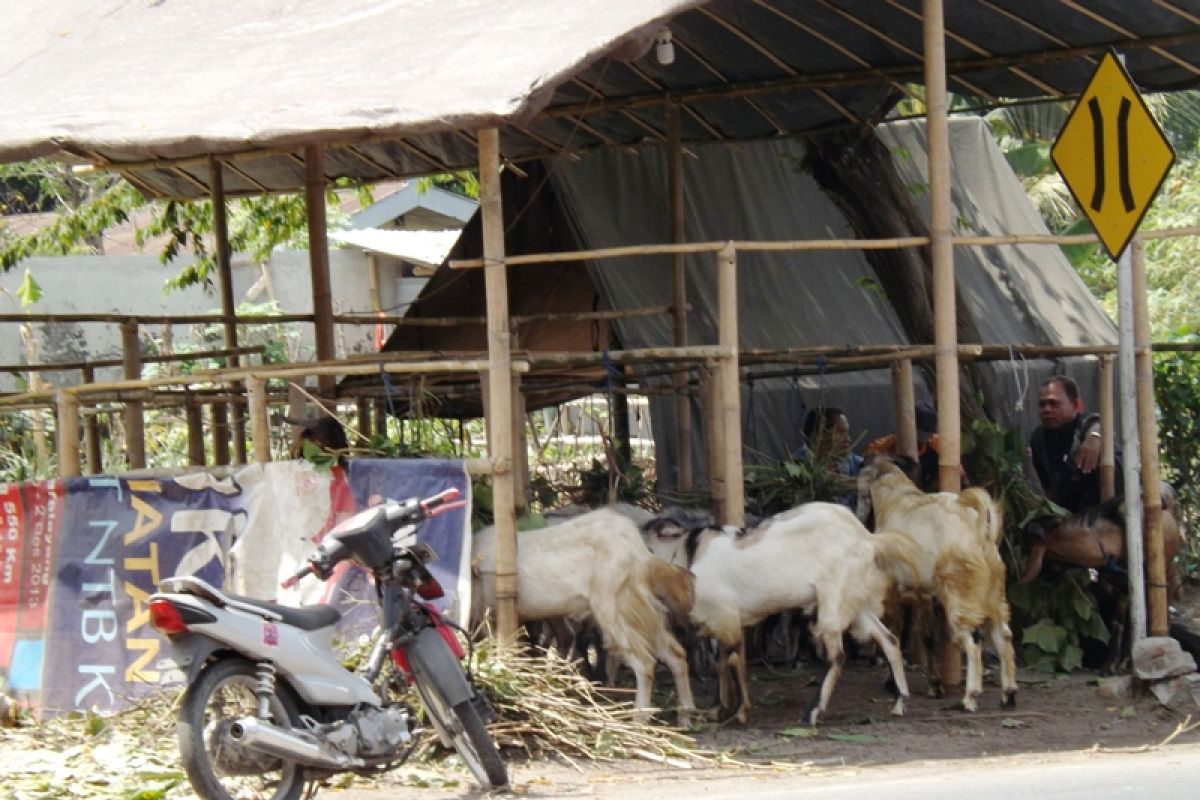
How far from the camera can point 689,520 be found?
30.6 ft

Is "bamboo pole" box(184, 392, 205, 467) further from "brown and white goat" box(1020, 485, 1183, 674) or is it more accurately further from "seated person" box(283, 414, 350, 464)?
"brown and white goat" box(1020, 485, 1183, 674)

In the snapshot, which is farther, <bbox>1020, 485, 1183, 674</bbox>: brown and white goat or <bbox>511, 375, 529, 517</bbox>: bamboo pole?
<bbox>1020, 485, 1183, 674</bbox>: brown and white goat

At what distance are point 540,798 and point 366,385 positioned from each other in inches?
210

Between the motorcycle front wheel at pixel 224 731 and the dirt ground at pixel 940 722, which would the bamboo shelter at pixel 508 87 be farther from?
the motorcycle front wheel at pixel 224 731

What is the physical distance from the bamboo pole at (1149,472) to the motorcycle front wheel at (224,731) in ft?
16.5

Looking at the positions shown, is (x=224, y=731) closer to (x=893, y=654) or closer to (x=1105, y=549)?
(x=893, y=654)

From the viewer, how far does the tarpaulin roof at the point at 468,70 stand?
7695 mm

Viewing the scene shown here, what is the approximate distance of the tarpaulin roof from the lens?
770 cm

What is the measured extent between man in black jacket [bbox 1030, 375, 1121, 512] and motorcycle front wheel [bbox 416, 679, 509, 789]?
5.08 metres

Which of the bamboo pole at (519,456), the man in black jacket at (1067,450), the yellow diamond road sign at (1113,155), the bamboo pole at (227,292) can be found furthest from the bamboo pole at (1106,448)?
the bamboo pole at (227,292)

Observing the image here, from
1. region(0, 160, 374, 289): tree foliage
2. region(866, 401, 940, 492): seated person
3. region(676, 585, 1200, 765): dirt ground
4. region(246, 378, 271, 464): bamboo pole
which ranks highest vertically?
region(0, 160, 374, 289): tree foliage

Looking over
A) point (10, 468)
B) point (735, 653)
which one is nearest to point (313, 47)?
point (735, 653)

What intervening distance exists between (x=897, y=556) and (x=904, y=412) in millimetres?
1529

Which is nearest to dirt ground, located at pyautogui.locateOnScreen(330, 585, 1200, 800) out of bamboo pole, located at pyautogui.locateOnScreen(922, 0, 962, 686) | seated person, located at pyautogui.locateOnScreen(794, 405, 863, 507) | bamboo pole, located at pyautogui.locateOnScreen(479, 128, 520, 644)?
bamboo pole, located at pyautogui.locateOnScreen(479, 128, 520, 644)
